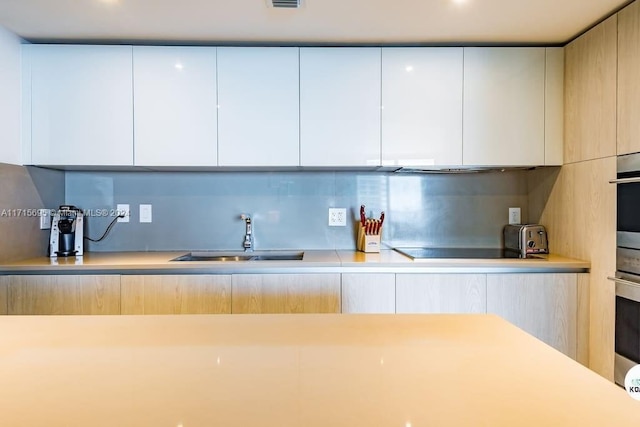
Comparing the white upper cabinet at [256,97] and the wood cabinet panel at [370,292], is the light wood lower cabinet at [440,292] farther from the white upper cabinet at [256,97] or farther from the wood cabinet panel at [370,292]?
the white upper cabinet at [256,97]

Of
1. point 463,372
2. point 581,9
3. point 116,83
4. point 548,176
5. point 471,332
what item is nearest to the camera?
point 463,372

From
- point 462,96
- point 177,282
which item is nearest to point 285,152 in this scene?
point 177,282

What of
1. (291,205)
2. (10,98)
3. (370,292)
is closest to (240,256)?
(291,205)

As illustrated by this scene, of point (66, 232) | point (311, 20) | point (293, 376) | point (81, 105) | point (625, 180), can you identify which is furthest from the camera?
point (66, 232)

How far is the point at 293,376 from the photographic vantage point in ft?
2.25

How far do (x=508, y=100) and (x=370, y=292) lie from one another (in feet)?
4.59

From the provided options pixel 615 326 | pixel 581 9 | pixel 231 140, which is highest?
pixel 581 9

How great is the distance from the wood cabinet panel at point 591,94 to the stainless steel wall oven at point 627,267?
0.57ft

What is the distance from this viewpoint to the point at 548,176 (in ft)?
7.79

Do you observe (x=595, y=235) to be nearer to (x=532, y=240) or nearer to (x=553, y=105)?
(x=532, y=240)

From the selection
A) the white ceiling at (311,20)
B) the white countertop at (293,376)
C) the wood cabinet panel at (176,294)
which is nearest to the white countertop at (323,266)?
the wood cabinet panel at (176,294)

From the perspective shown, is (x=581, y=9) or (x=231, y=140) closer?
(x=581, y=9)

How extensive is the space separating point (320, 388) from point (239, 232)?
2.02 m

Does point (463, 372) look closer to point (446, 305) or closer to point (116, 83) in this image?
point (446, 305)
